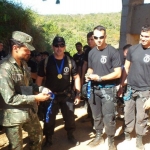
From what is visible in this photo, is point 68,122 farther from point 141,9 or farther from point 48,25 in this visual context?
point 48,25

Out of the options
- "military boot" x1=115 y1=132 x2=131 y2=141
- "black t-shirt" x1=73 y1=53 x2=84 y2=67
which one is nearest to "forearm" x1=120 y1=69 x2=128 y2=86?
"military boot" x1=115 y1=132 x2=131 y2=141

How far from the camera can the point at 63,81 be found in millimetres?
4039

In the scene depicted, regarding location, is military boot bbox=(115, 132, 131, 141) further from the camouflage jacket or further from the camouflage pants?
the camouflage jacket

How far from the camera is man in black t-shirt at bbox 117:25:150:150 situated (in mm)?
3719

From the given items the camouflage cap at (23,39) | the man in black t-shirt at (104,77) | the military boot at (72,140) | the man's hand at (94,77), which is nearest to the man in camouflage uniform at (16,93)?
the camouflage cap at (23,39)

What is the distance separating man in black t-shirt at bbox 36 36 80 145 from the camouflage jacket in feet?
3.10

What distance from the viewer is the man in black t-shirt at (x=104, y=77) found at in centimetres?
376

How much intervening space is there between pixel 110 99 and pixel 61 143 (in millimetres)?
1355

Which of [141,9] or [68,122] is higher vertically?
[141,9]

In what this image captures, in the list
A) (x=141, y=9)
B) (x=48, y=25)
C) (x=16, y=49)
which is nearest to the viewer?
(x=16, y=49)

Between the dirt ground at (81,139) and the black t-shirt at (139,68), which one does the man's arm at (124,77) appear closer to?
the black t-shirt at (139,68)

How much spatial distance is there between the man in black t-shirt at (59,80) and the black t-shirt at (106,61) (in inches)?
18.7

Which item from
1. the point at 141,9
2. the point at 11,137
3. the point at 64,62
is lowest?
the point at 11,137

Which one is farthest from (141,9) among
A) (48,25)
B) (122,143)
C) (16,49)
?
(48,25)
